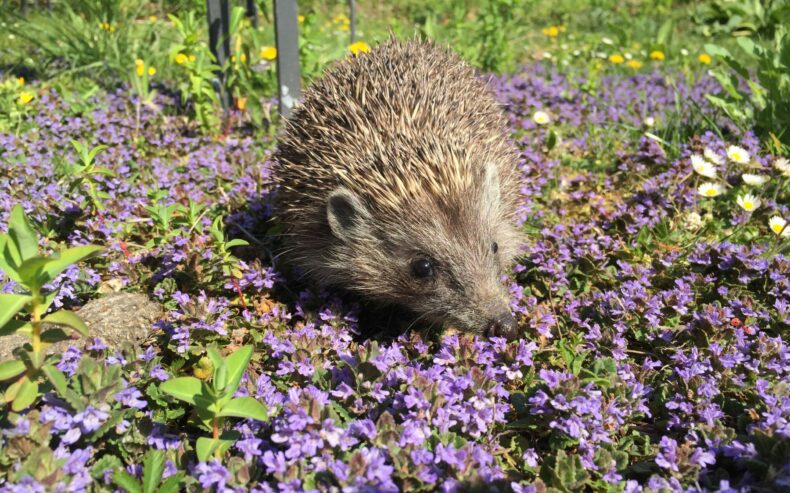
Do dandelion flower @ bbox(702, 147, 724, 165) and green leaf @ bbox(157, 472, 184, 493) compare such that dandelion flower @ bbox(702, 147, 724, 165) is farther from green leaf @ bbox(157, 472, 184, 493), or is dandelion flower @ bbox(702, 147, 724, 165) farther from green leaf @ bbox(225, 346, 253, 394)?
green leaf @ bbox(157, 472, 184, 493)

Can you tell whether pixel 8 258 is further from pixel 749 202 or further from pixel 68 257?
pixel 749 202

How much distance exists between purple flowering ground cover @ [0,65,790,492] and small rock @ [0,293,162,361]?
0.30ft

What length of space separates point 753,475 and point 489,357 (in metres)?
A: 1.23

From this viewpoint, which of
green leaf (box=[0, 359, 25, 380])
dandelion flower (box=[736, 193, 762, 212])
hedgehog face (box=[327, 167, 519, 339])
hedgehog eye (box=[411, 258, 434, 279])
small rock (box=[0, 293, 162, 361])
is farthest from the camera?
dandelion flower (box=[736, 193, 762, 212])

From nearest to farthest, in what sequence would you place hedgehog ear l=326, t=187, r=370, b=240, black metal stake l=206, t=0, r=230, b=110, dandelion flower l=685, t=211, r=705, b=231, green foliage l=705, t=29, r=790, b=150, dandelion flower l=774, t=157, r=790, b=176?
hedgehog ear l=326, t=187, r=370, b=240 < dandelion flower l=774, t=157, r=790, b=176 < dandelion flower l=685, t=211, r=705, b=231 < green foliage l=705, t=29, r=790, b=150 < black metal stake l=206, t=0, r=230, b=110

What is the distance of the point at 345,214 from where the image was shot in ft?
12.8

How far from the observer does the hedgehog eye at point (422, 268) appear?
12.0 feet

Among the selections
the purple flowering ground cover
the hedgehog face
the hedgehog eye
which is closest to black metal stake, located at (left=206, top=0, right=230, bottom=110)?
the purple flowering ground cover

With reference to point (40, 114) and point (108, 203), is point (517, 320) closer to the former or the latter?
point (108, 203)

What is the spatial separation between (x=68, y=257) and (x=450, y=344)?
1.77 metres

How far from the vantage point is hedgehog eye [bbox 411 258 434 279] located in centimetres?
364

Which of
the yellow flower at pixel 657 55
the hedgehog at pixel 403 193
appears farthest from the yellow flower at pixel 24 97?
the yellow flower at pixel 657 55

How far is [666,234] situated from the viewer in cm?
448

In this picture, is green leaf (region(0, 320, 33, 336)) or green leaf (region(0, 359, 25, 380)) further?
green leaf (region(0, 320, 33, 336))
